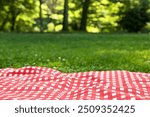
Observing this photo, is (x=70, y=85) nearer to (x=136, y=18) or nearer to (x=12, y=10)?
(x=136, y=18)

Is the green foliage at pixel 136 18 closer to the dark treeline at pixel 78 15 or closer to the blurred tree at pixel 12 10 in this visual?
the dark treeline at pixel 78 15

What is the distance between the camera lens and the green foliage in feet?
120

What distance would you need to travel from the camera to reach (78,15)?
45156 mm

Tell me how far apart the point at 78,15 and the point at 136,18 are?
980cm

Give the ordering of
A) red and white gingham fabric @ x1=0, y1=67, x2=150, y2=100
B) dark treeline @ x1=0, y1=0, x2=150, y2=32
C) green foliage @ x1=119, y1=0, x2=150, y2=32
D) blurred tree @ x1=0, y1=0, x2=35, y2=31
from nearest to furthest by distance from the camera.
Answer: red and white gingham fabric @ x1=0, y1=67, x2=150, y2=100, green foliage @ x1=119, y1=0, x2=150, y2=32, dark treeline @ x1=0, y1=0, x2=150, y2=32, blurred tree @ x1=0, y1=0, x2=35, y2=31

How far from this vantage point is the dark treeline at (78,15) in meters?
37.1

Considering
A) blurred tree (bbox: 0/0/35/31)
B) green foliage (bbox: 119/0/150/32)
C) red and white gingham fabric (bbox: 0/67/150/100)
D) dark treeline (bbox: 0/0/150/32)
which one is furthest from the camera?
blurred tree (bbox: 0/0/35/31)

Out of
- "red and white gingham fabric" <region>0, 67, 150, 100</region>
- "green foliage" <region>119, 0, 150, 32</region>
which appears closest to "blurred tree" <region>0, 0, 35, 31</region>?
"green foliage" <region>119, 0, 150, 32</region>

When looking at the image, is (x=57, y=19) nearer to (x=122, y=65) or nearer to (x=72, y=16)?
(x=72, y=16)

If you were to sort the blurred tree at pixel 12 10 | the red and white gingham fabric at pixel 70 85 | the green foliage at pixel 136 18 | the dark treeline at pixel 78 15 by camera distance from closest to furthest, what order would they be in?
the red and white gingham fabric at pixel 70 85, the green foliage at pixel 136 18, the dark treeline at pixel 78 15, the blurred tree at pixel 12 10

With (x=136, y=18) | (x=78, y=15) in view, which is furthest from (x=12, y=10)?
(x=136, y=18)

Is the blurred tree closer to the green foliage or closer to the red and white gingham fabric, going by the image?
the green foliage

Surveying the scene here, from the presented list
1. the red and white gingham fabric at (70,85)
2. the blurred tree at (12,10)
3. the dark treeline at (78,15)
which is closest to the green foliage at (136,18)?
the dark treeline at (78,15)

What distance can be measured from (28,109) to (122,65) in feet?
18.1
